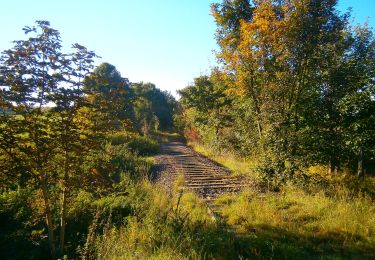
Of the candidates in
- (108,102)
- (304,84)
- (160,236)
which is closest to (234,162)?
(304,84)

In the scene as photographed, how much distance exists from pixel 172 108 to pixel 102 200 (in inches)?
2045

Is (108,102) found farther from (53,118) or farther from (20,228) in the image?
(20,228)

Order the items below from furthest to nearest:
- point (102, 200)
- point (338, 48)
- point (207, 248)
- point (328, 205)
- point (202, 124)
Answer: point (202, 124) < point (338, 48) < point (102, 200) < point (328, 205) < point (207, 248)

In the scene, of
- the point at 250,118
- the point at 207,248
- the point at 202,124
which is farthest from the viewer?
the point at 202,124

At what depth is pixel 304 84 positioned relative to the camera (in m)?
10.5

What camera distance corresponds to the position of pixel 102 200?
745 cm

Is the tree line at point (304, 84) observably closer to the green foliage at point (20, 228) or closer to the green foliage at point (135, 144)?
the green foliage at point (20, 228)

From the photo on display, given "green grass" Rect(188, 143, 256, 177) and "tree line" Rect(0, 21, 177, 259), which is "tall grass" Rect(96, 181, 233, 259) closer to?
"tree line" Rect(0, 21, 177, 259)

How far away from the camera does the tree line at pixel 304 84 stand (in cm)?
985

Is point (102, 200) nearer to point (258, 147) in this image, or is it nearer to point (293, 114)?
point (258, 147)

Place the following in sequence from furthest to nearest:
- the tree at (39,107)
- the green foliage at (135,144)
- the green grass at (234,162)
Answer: the green foliage at (135,144)
the green grass at (234,162)
the tree at (39,107)

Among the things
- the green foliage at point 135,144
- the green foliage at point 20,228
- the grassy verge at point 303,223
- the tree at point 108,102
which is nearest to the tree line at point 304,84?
the grassy verge at point 303,223

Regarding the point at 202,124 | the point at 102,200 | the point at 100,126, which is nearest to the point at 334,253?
the point at 100,126

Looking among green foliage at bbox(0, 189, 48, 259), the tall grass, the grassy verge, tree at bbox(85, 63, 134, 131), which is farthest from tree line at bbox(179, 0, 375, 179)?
green foliage at bbox(0, 189, 48, 259)
